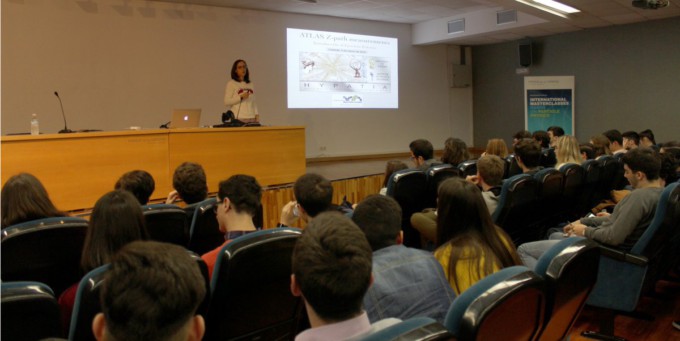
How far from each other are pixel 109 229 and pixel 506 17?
8.62m

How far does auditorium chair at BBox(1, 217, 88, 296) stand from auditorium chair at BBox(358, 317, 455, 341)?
5.87 ft

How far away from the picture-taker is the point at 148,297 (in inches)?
42.1

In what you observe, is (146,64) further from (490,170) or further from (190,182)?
(490,170)

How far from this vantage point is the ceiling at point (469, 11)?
322 inches

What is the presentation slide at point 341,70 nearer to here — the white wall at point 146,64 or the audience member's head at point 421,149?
the white wall at point 146,64

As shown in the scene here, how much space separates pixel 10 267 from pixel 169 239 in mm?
791

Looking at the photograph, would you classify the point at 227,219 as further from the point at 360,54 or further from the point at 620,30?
the point at 620,30

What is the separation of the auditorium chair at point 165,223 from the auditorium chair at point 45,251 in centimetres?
38

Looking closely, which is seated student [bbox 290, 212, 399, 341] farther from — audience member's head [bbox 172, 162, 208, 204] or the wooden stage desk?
the wooden stage desk

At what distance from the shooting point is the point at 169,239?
2.98m

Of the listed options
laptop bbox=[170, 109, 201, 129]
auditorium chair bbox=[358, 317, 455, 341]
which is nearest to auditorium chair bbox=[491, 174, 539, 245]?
auditorium chair bbox=[358, 317, 455, 341]

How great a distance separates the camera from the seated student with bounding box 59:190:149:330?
85.5 inches

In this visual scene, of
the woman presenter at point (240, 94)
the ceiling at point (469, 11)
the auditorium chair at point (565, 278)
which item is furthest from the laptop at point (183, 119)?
the auditorium chair at point (565, 278)

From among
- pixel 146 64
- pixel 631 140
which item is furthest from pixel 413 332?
pixel 146 64
